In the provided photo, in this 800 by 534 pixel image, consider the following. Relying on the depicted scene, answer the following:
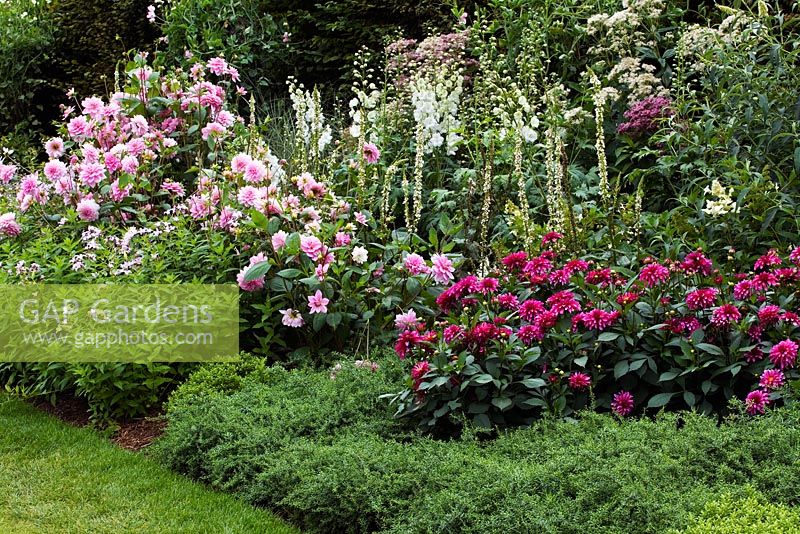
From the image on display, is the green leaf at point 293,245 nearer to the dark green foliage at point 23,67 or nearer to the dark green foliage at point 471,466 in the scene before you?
the dark green foliage at point 471,466

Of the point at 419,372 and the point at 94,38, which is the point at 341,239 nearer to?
the point at 419,372

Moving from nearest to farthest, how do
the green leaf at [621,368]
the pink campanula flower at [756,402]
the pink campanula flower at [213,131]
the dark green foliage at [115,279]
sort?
the pink campanula flower at [756,402] → the green leaf at [621,368] → the dark green foliage at [115,279] → the pink campanula flower at [213,131]

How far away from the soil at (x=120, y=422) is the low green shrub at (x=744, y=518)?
2.50 m

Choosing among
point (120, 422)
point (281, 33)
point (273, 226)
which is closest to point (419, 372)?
point (273, 226)

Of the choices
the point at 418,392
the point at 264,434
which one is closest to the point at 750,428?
the point at 418,392

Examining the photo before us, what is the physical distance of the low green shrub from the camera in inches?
95.8

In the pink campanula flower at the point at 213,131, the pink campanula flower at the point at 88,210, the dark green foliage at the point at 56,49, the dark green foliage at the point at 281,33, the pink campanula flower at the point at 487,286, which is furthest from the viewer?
the dark green foliage at the point at 56,49

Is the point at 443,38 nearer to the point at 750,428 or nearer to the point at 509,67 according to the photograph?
the point at 509,67

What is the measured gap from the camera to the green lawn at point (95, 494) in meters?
3.33

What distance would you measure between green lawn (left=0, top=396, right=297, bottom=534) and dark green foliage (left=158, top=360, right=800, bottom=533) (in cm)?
11

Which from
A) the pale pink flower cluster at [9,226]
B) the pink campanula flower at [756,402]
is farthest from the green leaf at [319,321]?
the pale pink flower cluster at [9,226]

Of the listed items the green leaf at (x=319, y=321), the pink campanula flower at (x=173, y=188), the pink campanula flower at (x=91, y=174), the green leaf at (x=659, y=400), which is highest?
the pink campanula flower at (x=91, y=174)

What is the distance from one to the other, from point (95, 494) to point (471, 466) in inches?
62.0

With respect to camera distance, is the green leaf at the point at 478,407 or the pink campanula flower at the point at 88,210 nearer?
the green leaf at the point at 478,407
